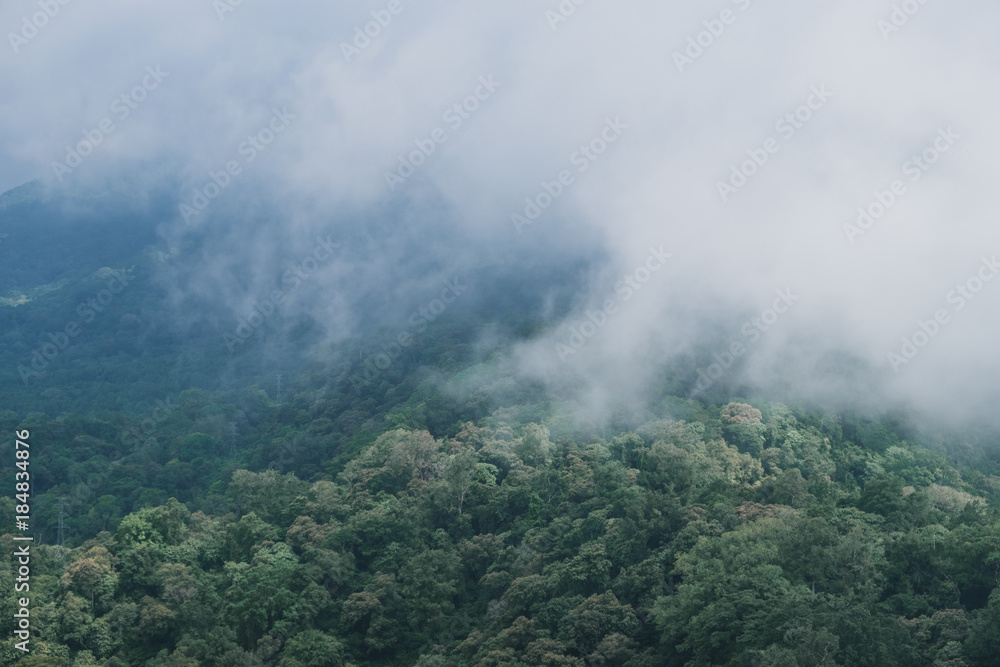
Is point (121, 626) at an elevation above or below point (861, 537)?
above

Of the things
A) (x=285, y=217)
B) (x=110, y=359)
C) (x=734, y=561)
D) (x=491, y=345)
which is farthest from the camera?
(x=285, y=217)

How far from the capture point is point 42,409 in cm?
10362

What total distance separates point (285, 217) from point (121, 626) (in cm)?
9393

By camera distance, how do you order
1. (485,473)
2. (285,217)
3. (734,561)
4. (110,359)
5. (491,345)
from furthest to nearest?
(285,217)
(110,359)
(491,345)
(485,473)
(734,561)

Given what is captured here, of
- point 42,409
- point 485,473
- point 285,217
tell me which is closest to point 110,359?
point 42,409

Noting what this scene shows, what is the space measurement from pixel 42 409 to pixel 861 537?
8511 cm

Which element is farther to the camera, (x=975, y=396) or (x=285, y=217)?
(x=285, y=217)

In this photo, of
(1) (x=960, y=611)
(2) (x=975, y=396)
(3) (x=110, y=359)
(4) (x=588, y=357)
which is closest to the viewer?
(1) (x=960, y=611)

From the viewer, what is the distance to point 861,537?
44.3 meters

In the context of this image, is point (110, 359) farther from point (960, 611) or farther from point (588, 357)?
point (960, 611)

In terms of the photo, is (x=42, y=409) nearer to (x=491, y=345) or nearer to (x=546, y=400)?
(x=491, y=345)

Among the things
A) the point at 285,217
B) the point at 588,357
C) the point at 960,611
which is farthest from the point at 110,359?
the point at 960,611

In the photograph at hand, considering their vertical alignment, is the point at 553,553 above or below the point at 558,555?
above

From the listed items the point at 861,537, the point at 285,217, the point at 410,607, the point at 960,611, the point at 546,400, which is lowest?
the point at 960,611
